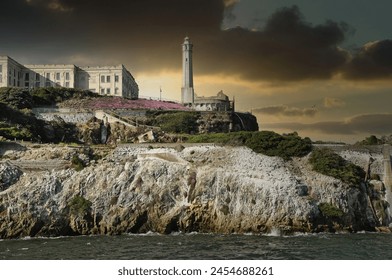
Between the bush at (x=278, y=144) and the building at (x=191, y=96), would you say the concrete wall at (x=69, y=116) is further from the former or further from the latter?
the bush at (x=278, y=144)

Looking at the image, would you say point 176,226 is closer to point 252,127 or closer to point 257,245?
point 257,245

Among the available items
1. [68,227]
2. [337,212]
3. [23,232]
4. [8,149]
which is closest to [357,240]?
[337,212]

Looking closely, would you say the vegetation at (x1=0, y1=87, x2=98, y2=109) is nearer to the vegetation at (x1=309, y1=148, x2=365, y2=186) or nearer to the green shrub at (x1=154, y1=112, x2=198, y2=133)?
the green shrub at (x1=154, y1=112, x2=198, y2=133)

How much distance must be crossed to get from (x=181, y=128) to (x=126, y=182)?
17.1 m

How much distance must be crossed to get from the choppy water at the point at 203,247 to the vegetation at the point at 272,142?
22.7ft

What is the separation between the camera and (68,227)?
97.8ft

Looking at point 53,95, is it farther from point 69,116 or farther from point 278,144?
point 278,144

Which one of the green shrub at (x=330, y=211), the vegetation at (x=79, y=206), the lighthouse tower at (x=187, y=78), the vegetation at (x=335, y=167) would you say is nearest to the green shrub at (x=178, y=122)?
the lighthouse tower at (x=187, y=78)

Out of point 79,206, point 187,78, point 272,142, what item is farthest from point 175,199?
point 187,78

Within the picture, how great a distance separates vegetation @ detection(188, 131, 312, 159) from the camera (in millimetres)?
34062

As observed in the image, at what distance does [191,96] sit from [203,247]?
37.8 meters

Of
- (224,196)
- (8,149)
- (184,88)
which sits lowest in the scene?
(224,196)

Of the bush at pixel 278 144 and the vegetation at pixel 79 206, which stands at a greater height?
the bush at pixel 278 144

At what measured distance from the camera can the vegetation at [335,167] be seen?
106ft
